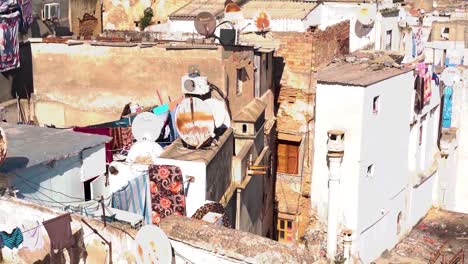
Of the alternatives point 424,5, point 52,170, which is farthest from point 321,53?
point 424,5

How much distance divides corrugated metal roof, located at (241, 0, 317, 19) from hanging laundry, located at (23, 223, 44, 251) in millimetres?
19092

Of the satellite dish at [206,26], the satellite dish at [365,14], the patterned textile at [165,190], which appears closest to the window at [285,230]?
the satellite dish at [206,26]

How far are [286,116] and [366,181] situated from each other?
6.17 m

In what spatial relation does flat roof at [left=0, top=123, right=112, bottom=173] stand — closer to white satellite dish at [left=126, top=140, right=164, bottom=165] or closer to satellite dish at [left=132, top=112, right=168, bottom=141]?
white satellite dish at [left=126, top=140, right=164, bottom=165]

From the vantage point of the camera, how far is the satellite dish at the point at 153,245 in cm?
957

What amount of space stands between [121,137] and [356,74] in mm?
7192

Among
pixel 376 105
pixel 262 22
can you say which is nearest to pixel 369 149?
pixel 376 105

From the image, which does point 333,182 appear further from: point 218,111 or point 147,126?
point 147,126

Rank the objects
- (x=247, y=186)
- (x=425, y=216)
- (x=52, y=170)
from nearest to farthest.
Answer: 1. (x=52, y=170)
2. (x=247, y=186)
3. (x=425, y=216)

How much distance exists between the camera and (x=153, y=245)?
9641mm

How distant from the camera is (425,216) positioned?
24391 mm

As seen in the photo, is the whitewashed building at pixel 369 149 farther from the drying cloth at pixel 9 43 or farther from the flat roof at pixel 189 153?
the drying cloth at pixel 9 43

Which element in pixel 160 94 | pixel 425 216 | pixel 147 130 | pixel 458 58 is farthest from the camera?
pixel 458 58

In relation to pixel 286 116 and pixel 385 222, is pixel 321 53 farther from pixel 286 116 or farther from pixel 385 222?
pixel 385 222
